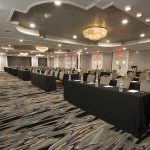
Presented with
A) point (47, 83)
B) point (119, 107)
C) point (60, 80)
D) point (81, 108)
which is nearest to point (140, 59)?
point (60, 80)

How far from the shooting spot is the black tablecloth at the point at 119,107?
2863 mm

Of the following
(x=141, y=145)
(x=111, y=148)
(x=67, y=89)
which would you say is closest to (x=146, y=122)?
(x=141, y=145)

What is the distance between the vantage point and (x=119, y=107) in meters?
3.19

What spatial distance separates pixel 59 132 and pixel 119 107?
4.63 ft

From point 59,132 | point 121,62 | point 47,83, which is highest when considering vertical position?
point 121,62

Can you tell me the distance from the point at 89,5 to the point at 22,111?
3830 mm

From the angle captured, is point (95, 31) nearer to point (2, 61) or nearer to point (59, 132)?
point (59, 132)

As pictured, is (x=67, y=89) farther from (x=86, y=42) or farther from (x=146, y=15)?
(x=86, y=42)

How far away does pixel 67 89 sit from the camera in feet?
18.2

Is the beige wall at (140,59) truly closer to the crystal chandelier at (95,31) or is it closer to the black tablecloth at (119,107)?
the crystal chandelier at (95,31)

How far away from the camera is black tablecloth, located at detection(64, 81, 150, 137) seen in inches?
113

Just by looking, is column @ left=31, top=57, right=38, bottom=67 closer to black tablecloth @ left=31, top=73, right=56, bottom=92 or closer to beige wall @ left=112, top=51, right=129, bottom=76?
beige wall @ left=112, top=51, right=129, bottom=76

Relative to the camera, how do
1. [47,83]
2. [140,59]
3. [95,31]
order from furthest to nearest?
1. [140,59]
2. [47,83]
3. [95,31]

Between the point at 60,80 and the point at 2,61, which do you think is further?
the point at 2,61
